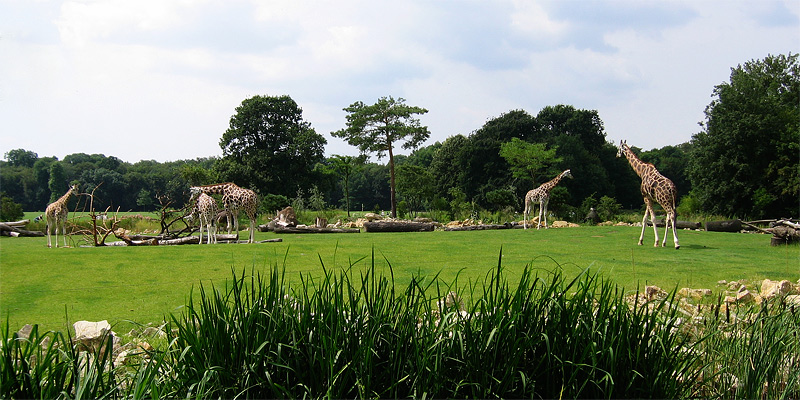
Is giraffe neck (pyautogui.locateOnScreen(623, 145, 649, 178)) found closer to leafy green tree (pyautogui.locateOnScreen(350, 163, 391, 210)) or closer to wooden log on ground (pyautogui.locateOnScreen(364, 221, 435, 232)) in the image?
wooden log on ground (pyautogui.locateOnScreen(364, 221, 435, 232))

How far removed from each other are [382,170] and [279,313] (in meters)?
56.1

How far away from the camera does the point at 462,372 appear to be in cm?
254

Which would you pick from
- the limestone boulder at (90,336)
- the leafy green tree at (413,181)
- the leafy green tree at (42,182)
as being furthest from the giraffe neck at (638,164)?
the leafy green tree at (413,181)

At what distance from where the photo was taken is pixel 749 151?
26188mm

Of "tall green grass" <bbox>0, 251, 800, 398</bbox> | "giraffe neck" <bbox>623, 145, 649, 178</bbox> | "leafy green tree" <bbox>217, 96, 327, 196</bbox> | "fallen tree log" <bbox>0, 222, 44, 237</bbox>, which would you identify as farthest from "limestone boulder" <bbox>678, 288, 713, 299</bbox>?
"leafy green tree" <bbox>217, 96, 327, 196</bbox>

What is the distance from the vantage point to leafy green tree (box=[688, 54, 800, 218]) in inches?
973

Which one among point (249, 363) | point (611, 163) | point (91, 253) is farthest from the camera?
point (611, 163)

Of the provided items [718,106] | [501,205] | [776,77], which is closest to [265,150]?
[501,205]

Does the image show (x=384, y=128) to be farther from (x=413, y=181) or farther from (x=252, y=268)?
(x=252, y=268)

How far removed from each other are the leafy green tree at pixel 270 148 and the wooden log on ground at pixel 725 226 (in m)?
29.1

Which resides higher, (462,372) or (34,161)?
(34,161)

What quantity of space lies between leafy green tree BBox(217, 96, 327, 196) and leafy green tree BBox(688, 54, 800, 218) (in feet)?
89.8

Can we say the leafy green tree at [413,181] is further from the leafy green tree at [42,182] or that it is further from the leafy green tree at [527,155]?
the leafy green tree at [42,182]

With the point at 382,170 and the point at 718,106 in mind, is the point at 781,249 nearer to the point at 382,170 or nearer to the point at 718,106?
Answer: the point at 718,106
